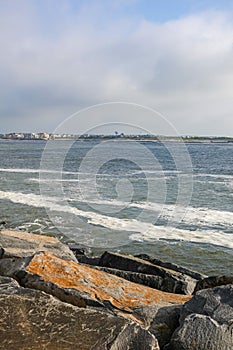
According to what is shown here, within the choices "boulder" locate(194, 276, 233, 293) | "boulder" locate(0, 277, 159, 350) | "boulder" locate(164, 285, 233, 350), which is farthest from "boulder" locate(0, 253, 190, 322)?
"boulder" locate(164, 285, 233, 350)

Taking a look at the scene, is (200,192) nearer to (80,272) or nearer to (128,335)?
(80,272)

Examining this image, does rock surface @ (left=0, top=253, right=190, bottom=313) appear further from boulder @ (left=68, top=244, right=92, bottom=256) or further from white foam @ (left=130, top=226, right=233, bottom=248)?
white foam @ (left=130, top=226, right=233, bottom=248)

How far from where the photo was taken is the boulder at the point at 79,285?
219 inches

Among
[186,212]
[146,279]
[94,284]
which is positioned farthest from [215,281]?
[186,212]

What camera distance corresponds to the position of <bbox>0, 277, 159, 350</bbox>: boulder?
13.1 ft

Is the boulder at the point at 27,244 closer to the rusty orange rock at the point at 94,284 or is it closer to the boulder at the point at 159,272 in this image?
the boulder at the point at 159,272

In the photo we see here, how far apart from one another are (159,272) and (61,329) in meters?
4.77

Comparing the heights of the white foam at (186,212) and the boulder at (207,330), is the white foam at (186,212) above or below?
below

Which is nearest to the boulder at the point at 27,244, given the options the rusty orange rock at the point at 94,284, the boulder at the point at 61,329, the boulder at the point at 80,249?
the rusty orange rock at the point at 94,284

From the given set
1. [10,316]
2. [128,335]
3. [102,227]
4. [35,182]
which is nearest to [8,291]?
[10,316]

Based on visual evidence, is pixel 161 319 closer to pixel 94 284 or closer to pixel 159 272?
pixel 94 284

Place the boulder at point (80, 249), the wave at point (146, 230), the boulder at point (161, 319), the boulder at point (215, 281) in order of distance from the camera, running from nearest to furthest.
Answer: the boulder at point (161, 319)
the boulder at point (215, 281)
the boulder at point (80, 249)
the wave at point (146, 230)

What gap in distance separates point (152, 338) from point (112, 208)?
55.5 ft

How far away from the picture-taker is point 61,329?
426 centimetres
